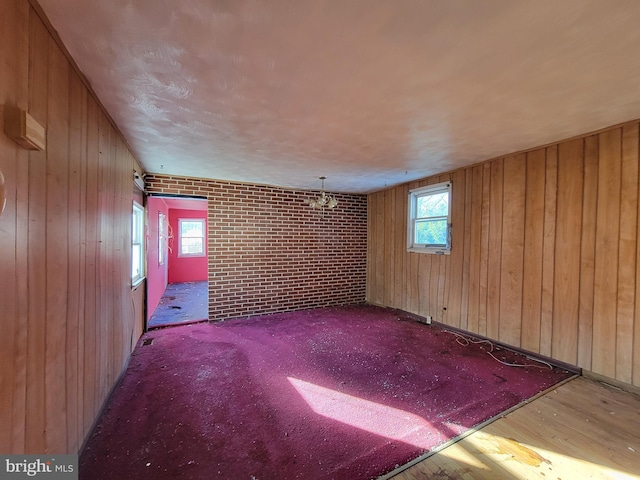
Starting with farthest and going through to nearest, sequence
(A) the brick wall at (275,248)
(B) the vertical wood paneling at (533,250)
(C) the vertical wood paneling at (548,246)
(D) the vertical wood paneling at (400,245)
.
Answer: (D) the vertical wood paneling at (400,245)
(A) the brick wall at (275,248)
(B) the vertical wood paneling at (533,250)
(C) the vertical wood paneling at (548,246)

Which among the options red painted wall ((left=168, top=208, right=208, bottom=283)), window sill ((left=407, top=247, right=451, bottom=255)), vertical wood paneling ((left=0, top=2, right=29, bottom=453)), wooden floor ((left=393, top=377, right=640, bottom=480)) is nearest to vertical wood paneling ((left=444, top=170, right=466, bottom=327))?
window sill ((left=407, top=247, right=451, bottom=255))

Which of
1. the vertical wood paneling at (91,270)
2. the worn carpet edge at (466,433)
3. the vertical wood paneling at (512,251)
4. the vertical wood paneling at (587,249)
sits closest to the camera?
the worn carpet edge at (466,433)

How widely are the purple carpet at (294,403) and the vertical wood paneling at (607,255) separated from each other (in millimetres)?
417

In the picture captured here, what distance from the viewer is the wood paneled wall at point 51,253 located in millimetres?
960

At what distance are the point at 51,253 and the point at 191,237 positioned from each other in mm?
7642

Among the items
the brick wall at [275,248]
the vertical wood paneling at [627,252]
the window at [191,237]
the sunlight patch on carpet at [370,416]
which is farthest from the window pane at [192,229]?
the vertical wood paneling at [627,252]

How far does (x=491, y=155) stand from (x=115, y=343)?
14.2 ft

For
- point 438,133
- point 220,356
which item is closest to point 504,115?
point 438,133

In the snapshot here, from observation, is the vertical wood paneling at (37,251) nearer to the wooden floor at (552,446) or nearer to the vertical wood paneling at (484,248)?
the wooden floor at (552,446)

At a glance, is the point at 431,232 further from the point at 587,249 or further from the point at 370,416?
the point at 370,416

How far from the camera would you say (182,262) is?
26.8 ft

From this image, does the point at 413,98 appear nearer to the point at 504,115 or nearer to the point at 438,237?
the point at 504,115

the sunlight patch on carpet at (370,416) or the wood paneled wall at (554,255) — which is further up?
the wood paneled wall at (554,255)

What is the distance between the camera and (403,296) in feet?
15.1
